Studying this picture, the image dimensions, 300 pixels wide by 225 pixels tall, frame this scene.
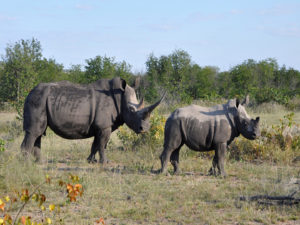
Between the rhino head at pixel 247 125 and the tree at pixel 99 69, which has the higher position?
the tree at pixel 99 69

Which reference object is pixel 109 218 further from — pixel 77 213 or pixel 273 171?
pixel 273 171

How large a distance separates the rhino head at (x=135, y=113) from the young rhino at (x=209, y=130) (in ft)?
1.74

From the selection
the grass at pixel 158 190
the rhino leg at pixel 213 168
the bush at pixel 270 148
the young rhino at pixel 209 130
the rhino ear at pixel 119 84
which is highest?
the rhino ear at pixel 119 84

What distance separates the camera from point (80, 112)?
8.05 metres

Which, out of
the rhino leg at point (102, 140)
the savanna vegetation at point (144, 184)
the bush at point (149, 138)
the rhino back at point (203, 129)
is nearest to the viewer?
the savanna vegetation at point (144, 184)

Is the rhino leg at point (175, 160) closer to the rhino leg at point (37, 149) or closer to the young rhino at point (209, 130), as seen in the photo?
the young rhino at point (209, 130)

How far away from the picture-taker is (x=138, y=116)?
788cm

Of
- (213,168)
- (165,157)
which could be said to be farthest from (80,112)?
(213,168)

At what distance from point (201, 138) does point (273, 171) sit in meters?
1.69

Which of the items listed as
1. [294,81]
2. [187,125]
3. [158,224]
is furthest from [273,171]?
[294,81]

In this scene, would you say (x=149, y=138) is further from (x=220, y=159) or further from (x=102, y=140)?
(x=220, y=159)

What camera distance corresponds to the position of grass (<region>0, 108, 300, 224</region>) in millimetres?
5074

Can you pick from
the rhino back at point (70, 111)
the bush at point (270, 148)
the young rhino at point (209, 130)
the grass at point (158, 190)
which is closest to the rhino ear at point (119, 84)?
the rhino back at point (70, 111)

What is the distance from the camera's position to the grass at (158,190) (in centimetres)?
507
